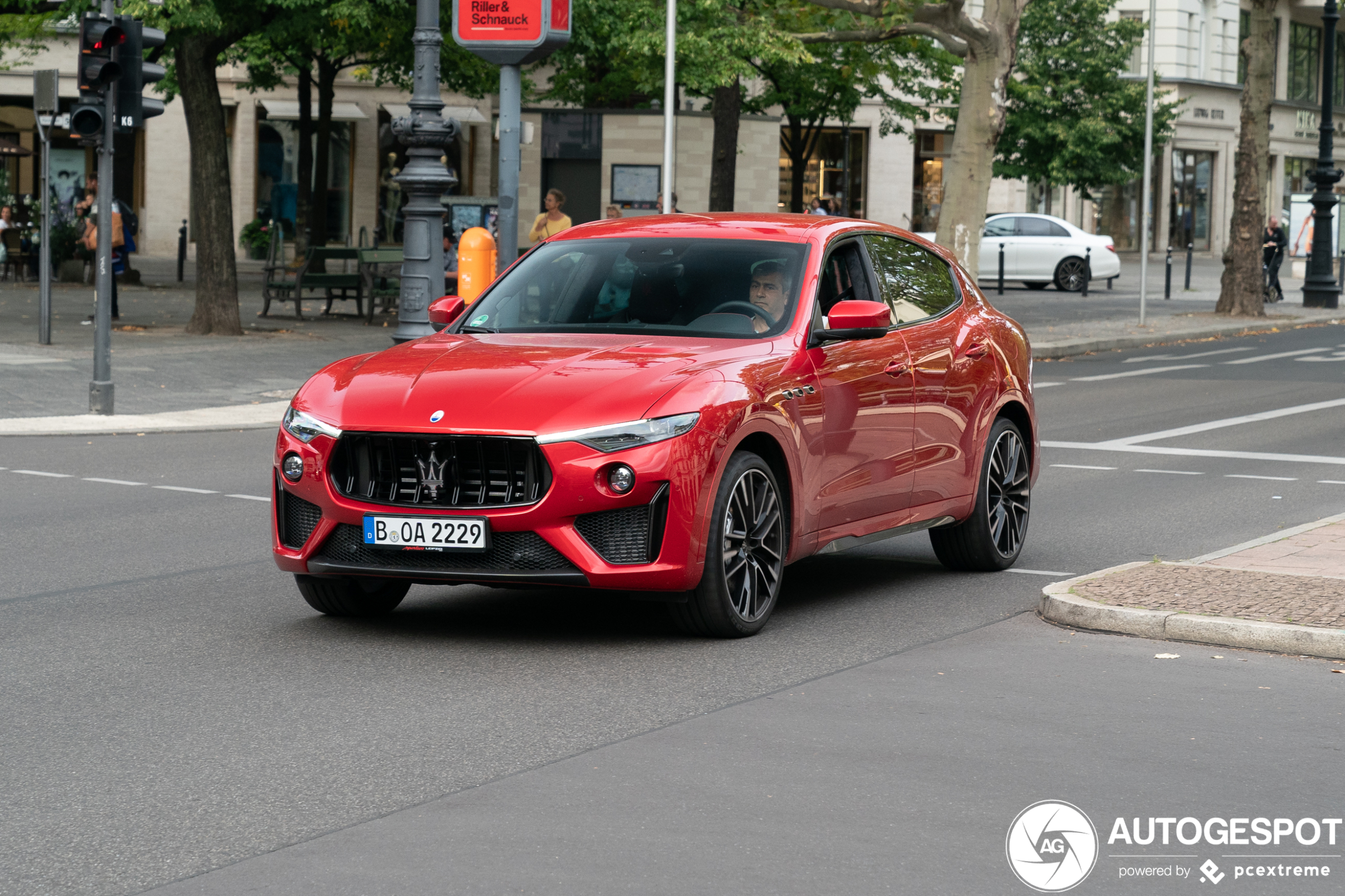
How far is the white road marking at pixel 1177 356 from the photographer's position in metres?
25.7

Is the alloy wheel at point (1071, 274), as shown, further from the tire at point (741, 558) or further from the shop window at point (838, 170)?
the tire at point (741, 558)

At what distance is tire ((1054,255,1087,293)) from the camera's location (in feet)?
136

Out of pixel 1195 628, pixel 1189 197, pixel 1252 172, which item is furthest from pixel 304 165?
pixel 1195 628

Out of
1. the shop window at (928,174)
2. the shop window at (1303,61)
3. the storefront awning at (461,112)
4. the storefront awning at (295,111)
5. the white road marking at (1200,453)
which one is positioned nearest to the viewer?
the white road marking at (1200,453)

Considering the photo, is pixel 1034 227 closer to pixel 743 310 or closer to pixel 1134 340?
pixel 1134 340

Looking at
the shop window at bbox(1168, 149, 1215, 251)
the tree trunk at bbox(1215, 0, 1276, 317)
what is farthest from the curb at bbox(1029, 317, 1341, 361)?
the shop window at bbox(1168, 149, 1215, 251)

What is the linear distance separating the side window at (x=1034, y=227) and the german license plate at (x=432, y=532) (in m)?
35.6

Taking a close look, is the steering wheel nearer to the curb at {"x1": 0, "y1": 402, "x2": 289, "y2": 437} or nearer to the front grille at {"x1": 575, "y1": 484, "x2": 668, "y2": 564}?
the front grille at {"x1": 575, "y1": 484, "x2": 668, "y2": 564}

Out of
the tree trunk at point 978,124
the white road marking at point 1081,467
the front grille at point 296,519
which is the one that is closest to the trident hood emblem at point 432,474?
the front grille at point 296,519

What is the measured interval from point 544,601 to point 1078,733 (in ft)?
9.87

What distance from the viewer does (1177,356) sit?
26547 mm

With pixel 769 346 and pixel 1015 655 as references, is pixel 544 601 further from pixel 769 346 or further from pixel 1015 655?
pixel 1015 655

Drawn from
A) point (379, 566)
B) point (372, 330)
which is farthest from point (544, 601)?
point (372, 330)

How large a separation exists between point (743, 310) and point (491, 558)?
1.72 m
